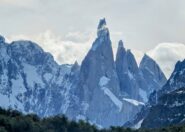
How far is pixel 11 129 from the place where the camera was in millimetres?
197250

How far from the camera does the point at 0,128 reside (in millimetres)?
187375

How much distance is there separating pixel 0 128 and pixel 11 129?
10074mm
